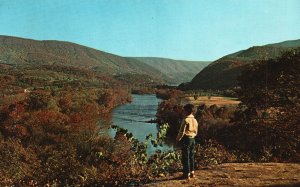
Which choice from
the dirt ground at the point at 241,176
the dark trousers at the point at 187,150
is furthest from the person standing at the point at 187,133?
the dirt ground at the point at 241,176

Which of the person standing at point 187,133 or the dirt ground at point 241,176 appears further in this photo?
the dirt ground at point 241,176

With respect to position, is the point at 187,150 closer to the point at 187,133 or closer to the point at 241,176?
the point at 187,133

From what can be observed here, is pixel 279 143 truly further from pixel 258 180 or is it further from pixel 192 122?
pixel 192 122

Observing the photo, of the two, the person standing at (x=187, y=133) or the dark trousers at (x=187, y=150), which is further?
the dark trousers at (x=187, y=150)

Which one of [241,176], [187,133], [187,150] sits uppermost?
[187,133]

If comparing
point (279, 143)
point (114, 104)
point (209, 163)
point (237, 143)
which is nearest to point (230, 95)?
point (114, 104)

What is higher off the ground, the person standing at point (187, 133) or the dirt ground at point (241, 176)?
the person standing at point (187, 133)

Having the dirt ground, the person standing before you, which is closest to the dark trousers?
the person standing

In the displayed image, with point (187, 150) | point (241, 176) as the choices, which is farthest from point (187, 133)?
point (241, 176)

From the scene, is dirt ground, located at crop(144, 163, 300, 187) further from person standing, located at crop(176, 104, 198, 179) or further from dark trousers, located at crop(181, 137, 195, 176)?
person standing, located at crop(176, 104, 198, 179)

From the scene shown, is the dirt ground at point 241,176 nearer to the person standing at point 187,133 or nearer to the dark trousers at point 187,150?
the dark trousers at point 187,150
